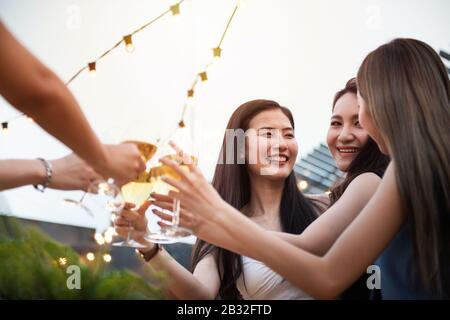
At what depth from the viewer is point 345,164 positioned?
1941 millimetres

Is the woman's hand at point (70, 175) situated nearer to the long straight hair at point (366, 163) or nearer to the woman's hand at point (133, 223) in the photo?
the woman's hand at point (133, 223)

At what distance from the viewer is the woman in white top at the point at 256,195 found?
1.76 m

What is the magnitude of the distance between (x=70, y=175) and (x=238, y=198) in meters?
0.87

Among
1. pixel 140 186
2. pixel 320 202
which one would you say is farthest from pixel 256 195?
pixel 140 186

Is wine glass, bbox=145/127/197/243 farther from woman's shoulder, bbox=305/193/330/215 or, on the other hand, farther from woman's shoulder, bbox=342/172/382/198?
woman's shoulder, bbox=305/193/330/215

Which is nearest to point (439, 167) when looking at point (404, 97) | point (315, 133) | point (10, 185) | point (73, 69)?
point (404, 97)

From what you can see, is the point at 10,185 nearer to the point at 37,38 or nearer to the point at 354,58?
the point at 37,38

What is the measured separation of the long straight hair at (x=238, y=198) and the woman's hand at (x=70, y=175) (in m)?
0.66

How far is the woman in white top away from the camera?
1.76 m

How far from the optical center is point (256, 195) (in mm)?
2062

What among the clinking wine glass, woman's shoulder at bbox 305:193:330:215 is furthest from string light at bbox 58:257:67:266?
woman's shoulder at bbox 305:193:330:215

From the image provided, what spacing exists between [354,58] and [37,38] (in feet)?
9.69

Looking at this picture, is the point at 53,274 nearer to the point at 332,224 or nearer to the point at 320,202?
the point at 332,224
